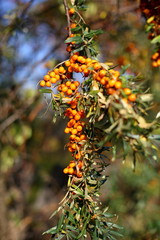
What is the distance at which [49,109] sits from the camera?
11.4 feet

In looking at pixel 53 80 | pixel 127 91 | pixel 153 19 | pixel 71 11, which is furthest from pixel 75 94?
pixel 153 19

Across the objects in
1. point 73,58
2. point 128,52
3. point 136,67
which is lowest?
point 73,58

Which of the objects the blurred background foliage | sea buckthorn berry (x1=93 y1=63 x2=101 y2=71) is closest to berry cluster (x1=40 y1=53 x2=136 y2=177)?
sea buckthorn berry (x1=93 y1=63 x2=101 y2=71)

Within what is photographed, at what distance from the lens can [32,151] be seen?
159 inches

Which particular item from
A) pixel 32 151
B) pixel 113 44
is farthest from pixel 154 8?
pixel 32 151

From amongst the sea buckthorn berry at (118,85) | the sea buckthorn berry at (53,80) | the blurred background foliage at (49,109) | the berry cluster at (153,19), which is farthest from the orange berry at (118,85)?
the blurred background foliage at (49,109)

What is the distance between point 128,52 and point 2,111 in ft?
5.68

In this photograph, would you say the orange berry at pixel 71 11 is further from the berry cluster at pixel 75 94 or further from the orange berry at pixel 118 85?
the orange berry at pixel 118 85

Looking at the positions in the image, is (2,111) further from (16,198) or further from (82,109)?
(82,109)

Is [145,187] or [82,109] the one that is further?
[145,187]

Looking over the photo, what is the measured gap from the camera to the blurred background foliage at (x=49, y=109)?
99.3 inches

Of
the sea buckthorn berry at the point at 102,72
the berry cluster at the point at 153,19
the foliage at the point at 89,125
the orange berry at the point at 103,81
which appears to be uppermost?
the berry cluster at the point at 153,19

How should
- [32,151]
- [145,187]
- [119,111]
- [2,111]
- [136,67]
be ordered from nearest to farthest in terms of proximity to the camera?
[119,111] < [136,67] < [2,111] < [145,187] < [32,151]

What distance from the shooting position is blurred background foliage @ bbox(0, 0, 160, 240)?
252cm
